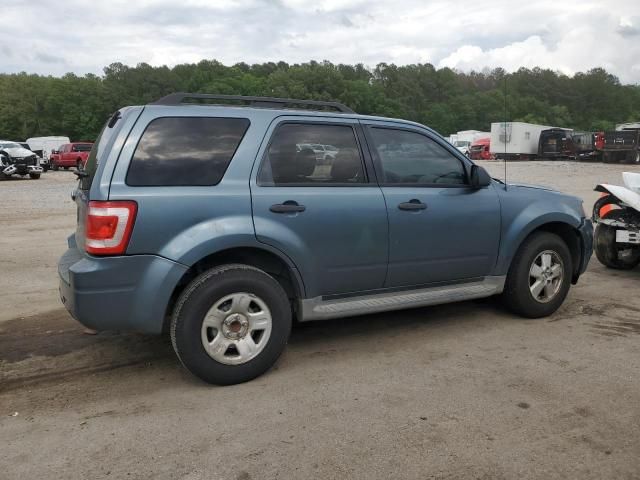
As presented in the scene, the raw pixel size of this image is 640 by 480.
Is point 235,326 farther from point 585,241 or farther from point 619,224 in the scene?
point 619,224

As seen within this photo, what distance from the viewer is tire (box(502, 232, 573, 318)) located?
488cm

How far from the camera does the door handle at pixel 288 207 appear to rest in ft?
12.4

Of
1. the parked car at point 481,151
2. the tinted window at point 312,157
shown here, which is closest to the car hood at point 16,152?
the tinted window at point 312,157

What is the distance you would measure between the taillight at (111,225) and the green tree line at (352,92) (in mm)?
83181

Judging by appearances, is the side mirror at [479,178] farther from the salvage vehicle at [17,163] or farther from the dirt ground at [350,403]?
the salvage vehicle at [17,163]

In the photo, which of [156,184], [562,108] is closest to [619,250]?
[156,184]

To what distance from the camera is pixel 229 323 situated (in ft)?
11.9

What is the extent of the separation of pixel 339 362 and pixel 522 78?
12190 cm

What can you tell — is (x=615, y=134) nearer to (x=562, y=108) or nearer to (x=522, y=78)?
(x=562, y=108)

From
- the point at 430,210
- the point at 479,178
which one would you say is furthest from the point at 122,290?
the point at 479,178

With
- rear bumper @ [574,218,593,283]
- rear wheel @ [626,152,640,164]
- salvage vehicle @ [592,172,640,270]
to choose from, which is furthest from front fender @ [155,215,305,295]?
rear wheel @ [626,152,640,164]

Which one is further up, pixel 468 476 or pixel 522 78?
pixel 522 78

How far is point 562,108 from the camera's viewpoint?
10588cm

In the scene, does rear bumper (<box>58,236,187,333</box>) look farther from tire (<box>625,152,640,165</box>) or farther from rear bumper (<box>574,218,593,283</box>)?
tire (<box>625,152,640,165</box>)
